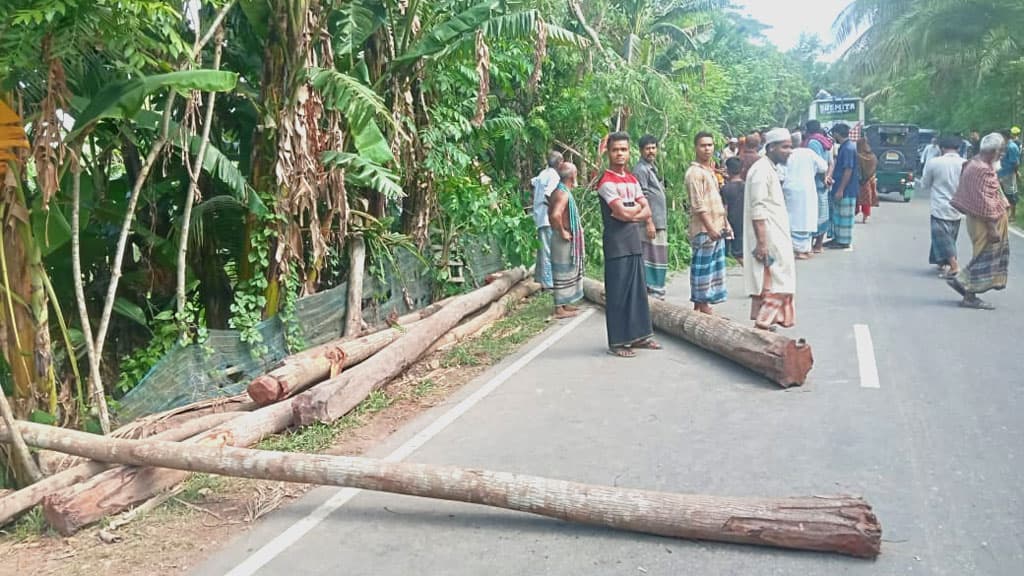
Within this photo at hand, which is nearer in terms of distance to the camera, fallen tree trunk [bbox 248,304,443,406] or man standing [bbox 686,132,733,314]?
fallen tree trunk [bbox 248,304,443,406]

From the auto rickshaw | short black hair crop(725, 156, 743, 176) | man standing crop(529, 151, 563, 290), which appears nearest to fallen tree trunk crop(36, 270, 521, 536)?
man standing crop(529, 151, 563, 290)

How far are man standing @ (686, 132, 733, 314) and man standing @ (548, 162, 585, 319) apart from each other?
130cm

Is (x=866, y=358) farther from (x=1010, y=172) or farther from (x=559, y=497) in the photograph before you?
(x=1010, y=172)

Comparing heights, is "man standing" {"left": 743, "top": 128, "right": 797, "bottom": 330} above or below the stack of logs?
above

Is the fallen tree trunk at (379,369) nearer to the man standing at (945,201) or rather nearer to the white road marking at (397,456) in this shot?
the white road marking at (397,456)

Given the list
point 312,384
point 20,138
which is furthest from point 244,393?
point 20,138

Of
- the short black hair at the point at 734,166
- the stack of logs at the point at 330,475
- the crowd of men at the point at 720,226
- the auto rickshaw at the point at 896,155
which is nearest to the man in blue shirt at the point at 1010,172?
the crowd of men at the point at 720,226

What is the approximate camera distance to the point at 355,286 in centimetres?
929

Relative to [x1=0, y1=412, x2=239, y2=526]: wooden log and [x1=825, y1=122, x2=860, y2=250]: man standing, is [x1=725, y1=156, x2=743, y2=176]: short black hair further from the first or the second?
[x1=0, y1=412, x2=239, y2=526]: wooden log

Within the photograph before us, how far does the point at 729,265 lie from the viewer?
46.1 feet

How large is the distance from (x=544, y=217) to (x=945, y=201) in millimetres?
5005

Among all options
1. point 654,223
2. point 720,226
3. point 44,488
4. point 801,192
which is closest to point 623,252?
point 720,226

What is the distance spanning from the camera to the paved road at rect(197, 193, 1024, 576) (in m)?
4.33

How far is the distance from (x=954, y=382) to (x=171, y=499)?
555 cm
